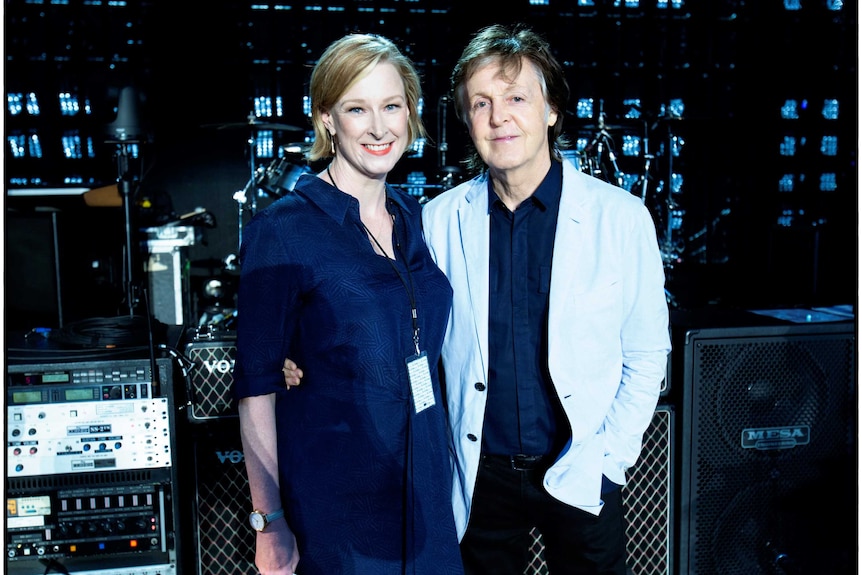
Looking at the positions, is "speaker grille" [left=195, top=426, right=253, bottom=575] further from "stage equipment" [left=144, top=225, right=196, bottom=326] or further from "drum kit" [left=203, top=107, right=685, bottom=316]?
"stage equipment" [left=144, top=225, right=196, bottom=326]

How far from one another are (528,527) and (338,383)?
67 centimetres

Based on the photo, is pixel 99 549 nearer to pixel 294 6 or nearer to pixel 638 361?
pixel 638 361

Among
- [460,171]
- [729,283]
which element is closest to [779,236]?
[729,283]

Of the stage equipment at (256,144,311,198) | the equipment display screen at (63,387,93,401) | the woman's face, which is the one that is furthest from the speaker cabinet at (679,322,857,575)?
the stage equipment at (256,144,311,198)

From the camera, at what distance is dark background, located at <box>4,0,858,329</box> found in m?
7.49

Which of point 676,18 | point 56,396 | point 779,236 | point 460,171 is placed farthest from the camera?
point 676,18

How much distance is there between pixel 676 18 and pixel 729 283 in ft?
10.1

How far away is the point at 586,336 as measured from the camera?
160cm

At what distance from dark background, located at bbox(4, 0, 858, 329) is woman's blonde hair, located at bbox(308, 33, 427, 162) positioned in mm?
5669

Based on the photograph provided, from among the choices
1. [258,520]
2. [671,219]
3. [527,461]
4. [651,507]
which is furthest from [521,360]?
[671,219]

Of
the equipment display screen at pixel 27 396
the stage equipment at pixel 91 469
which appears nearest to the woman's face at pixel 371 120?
the stage equipment at pixel 91 469

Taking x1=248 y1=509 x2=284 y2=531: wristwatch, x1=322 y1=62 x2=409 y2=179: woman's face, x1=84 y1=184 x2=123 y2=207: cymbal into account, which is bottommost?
x1=248 y1=509 x2=284 y2=531: wristwatch

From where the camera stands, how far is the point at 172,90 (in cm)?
791

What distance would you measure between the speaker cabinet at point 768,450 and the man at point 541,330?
1.84 ft
